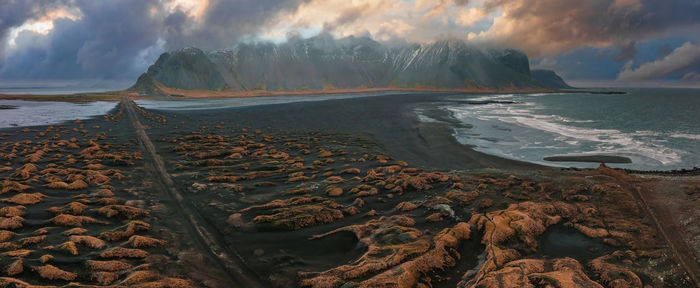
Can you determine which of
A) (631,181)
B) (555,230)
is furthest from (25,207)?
(631,181)

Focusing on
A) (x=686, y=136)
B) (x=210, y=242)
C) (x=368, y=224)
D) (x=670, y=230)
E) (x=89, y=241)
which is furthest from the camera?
(x=686, y=136)

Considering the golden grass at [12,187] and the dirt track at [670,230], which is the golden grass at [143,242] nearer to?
the golden grass at [12,187]

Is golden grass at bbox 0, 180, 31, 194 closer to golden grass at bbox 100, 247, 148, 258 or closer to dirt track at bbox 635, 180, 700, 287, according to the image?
golden grass at bbox 100, 247, 148, 258

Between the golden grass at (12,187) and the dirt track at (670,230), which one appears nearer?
the dirt track at (670,230)

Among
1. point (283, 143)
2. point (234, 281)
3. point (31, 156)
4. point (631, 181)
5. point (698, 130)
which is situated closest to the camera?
point (234, 281)

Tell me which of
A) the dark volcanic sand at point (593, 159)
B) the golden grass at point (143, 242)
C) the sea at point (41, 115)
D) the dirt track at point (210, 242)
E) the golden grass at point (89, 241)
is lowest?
the dark volcanic sand at point (593, 159)

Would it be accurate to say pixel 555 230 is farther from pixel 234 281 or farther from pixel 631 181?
pixel 234 281

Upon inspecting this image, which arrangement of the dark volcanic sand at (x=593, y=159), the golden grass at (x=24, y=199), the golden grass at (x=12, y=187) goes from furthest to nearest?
the dark volcanic sand at (x=593, y=159) < the golden grass at (x=12, y=187) < the golden grass at (x=24, y=199)

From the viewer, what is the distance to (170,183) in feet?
71.9

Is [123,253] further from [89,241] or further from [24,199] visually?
[24,199]

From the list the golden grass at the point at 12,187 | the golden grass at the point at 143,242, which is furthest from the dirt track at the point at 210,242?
the golden grass at the point at 12,187

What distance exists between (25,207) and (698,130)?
8964 cm

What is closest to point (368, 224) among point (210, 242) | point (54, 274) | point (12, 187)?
point (210, 242)

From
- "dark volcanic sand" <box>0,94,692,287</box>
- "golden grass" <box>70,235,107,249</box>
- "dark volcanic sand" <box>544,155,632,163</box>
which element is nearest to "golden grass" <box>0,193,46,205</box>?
"dark volcanic sand" <box>0,94,692,287</box>
